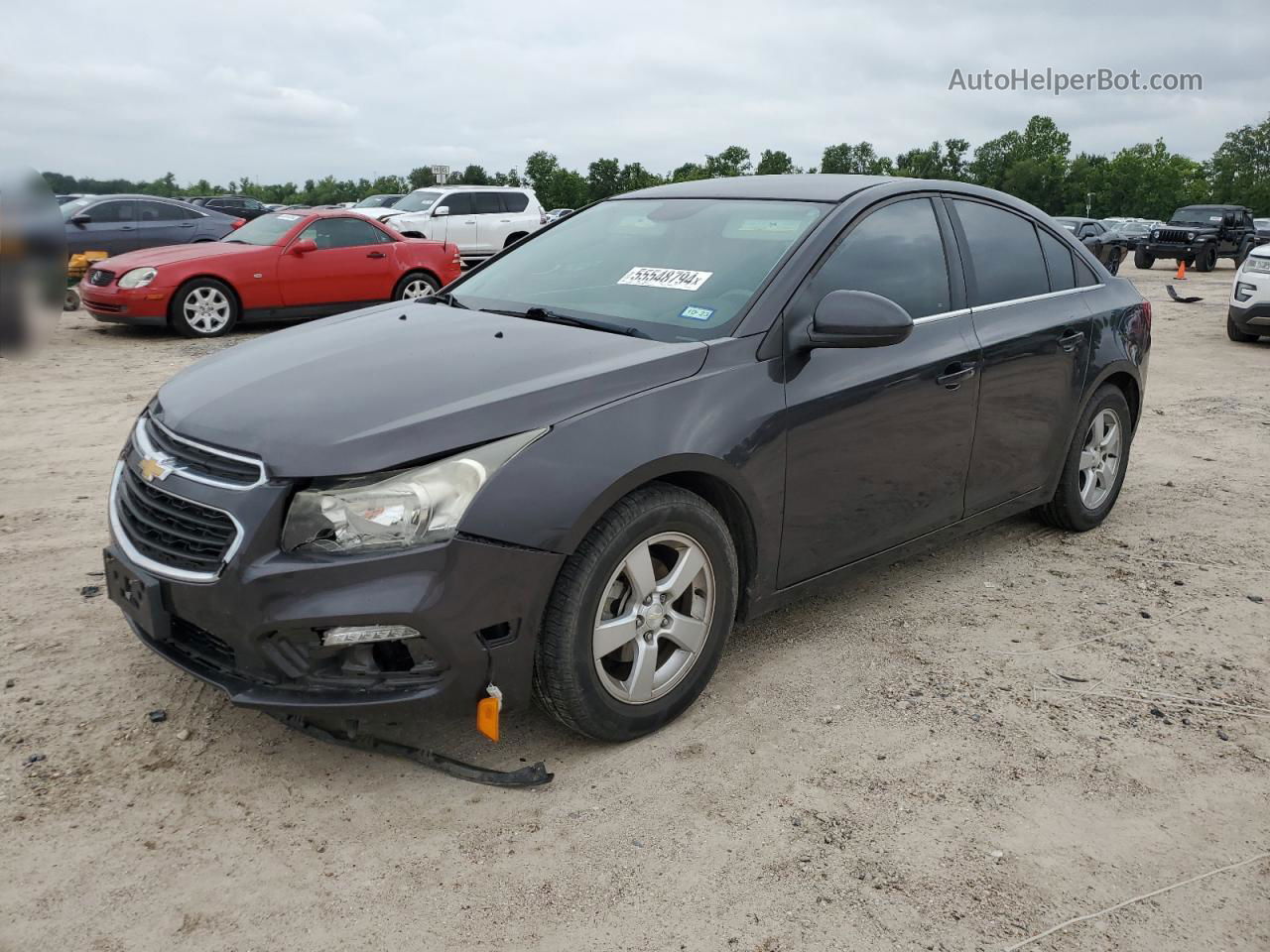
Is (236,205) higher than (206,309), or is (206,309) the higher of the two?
(236,205)

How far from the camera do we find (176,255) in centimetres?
1144

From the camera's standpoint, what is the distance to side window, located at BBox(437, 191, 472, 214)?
19062 mm

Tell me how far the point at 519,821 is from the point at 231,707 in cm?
109

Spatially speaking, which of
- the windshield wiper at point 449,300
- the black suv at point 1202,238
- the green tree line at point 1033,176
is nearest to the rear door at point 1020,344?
the windshield wiper at point 449,300

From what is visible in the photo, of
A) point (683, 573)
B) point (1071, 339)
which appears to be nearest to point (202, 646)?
point (683, 573)

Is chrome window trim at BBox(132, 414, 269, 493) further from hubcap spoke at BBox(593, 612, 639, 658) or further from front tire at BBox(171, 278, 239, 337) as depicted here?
front tire at BBox(171, 278, 239, 337)

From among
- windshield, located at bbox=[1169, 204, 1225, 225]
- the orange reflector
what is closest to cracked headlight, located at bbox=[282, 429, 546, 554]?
the orange reflector

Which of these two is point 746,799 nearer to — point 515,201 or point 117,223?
point 117,223

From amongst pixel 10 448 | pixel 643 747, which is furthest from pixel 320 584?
pixel 10 448

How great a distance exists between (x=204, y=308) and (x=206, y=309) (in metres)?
0.02

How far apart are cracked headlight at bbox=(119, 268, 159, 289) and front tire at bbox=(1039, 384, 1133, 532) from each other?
30.9 ft

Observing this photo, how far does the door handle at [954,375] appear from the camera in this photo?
12.8ft

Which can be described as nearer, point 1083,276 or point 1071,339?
point 1071,339

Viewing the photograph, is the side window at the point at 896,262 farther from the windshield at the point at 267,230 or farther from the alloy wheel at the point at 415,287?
the alloy wheel at the point at 415,287
